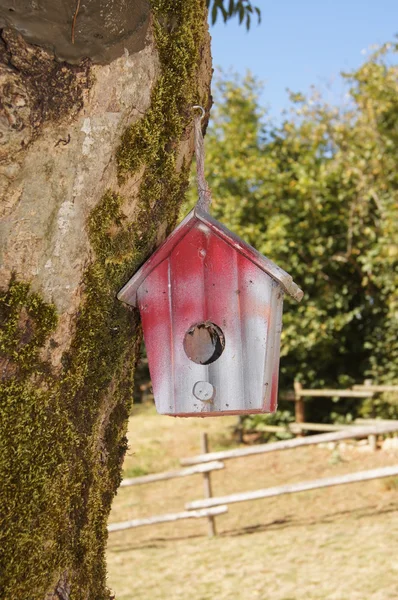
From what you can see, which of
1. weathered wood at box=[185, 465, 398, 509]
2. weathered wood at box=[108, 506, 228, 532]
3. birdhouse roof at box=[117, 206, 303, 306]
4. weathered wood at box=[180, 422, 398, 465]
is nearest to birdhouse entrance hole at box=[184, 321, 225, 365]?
birdhouse roof at box=[117, 206, 303, 306]

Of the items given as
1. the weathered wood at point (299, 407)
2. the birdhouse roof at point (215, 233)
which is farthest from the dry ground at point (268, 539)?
the birdhouse roof at point (215, 233)

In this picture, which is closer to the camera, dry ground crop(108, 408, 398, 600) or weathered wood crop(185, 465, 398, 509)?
dry ground crop(108, 408, 398, 600)

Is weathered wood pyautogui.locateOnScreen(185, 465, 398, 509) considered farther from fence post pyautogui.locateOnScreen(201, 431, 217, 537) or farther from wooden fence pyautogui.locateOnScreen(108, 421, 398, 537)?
fence post pyautogui.locateOnScreen(201, 431, 217, 537)

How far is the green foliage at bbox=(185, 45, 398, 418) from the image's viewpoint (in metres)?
10.4

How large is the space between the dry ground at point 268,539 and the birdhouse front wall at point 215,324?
4.41 metres

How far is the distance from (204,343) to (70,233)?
0.56 m

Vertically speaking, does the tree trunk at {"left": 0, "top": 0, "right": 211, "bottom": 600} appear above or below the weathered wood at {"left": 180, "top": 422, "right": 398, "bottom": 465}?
above

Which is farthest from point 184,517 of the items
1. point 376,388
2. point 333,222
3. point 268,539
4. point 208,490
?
point 333,222

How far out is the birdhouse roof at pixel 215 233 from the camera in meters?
1.65

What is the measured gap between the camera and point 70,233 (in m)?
1.43

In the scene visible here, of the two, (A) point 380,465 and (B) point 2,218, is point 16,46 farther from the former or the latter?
(A) point 380,465

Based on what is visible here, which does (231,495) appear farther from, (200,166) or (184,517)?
(200,166)

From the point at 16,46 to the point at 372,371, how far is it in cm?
1007

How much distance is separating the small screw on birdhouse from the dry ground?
4.41 meters
